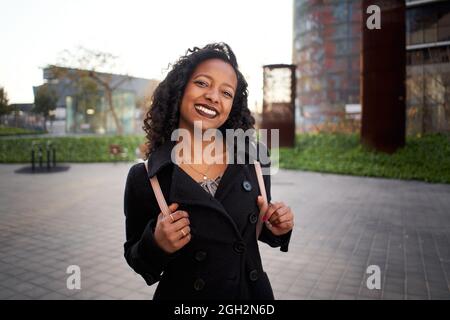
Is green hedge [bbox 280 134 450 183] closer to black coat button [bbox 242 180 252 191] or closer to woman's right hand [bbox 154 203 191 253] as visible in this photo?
black coat button [bbox 242 180 252 191]

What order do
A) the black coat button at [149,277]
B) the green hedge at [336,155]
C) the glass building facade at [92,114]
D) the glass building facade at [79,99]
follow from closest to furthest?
the black coat button at [149,277] → the green hedge at [336,155] → the glass building facade at [79,99] → the glass building facade at [92,114]

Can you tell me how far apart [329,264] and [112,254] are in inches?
122

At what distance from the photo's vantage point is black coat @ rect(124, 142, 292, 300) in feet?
5.30

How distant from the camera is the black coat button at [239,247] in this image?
1658mm

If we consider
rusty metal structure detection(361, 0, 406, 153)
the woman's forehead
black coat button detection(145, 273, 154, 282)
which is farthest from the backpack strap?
rusty metal structure detection(361, 0, 406, 153)

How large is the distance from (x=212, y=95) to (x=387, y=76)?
15283 millimetres

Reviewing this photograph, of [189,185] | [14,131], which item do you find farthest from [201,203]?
[14,131]

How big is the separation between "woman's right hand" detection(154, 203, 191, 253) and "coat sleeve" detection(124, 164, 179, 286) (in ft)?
0.24

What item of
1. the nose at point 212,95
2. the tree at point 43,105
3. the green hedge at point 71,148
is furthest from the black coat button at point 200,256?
the green hedge at point 71,148

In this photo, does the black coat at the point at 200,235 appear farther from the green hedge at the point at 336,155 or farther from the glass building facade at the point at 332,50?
the glass building facade at the point at 332,50

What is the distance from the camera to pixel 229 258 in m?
1.68

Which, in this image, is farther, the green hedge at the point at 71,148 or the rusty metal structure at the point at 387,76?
the green hedge at the point at 71,148

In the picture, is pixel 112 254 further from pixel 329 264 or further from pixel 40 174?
pixel 40 174
